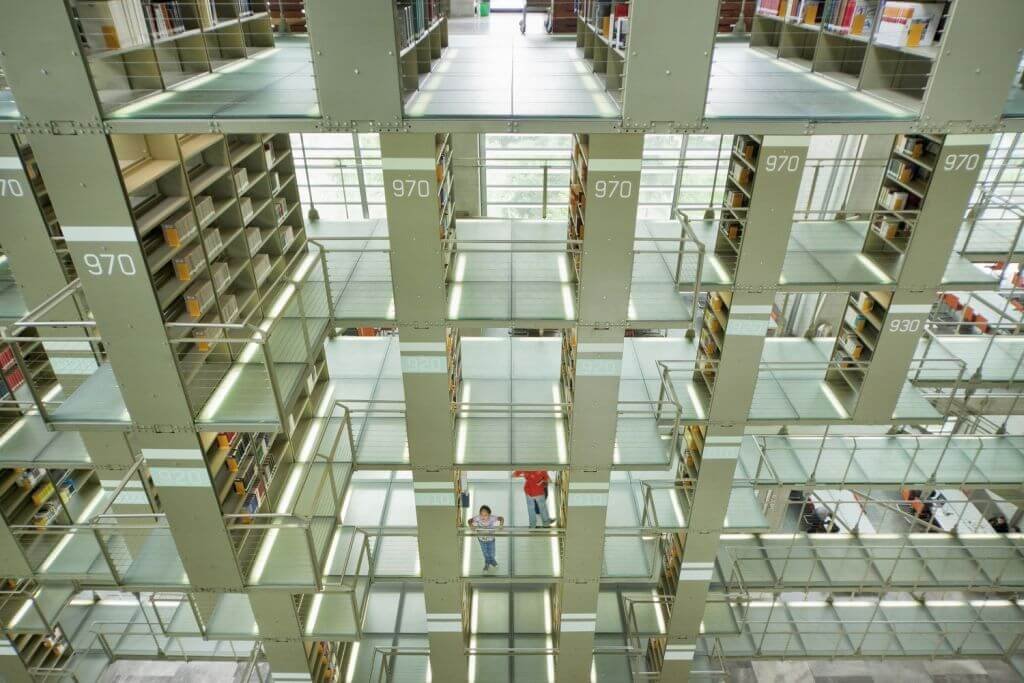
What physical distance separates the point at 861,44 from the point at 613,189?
2303mm

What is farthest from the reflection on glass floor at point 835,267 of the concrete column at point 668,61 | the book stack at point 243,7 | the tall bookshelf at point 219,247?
the book stack at point 243,7

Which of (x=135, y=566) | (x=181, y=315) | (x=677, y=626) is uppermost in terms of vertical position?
(x=181, y=315)

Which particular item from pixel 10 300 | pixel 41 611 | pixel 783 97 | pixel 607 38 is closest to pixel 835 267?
pixel 783 97

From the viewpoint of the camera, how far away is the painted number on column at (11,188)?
154 inches

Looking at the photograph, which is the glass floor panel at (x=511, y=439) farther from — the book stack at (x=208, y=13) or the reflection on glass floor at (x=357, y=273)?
the book stack at (x=208, y=13)

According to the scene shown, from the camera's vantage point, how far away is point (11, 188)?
396 centimetres

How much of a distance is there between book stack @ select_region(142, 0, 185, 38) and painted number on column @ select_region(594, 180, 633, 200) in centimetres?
273

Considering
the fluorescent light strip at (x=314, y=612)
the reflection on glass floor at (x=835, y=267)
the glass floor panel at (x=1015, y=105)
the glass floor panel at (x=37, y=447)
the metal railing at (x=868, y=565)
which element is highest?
the glass floor panel at (x=1015, y=105)

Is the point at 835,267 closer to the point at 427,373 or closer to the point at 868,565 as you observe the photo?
the point at 427,373

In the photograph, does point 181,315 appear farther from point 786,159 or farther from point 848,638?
point 848,638

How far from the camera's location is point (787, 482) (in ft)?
17.8

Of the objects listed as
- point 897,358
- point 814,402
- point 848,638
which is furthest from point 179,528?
point 848,638

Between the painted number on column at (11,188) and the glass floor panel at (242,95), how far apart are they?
0.90 metres

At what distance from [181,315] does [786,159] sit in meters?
3.97
